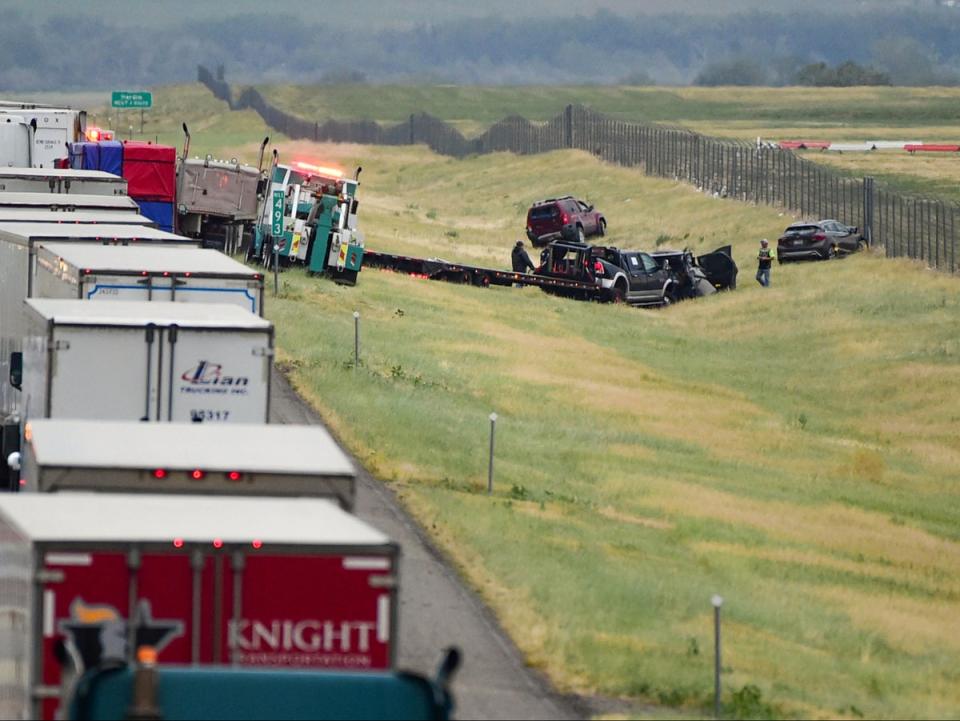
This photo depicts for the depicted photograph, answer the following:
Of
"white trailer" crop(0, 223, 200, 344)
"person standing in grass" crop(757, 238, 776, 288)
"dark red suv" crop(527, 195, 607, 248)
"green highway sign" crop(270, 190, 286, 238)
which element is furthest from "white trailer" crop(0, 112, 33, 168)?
"dark red suv" crop(527, 195, 607, 248)

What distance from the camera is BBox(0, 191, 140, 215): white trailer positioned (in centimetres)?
3197

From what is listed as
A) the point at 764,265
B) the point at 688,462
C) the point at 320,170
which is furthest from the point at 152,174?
the point at 764,265

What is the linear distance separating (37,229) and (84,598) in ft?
54.2

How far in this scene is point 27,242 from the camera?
24.0 m

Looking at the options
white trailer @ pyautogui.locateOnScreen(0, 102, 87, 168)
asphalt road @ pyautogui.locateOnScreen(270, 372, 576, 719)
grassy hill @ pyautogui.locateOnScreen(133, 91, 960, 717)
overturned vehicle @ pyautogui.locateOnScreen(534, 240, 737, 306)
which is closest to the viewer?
asphalt road @ pyautogui.locateOnScreen(270, 372, 576, 719)

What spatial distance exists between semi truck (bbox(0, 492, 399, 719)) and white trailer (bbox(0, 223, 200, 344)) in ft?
36.1

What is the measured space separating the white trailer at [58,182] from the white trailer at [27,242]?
9276 mm

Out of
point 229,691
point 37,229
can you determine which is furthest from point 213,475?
Result: point 37,229

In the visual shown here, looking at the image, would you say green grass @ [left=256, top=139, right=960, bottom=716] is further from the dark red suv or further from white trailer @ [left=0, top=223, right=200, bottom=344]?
the dark red suv

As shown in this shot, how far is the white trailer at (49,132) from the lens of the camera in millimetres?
47688

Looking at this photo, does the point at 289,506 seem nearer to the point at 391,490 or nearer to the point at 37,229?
the point at 391,490

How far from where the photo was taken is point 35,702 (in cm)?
1062

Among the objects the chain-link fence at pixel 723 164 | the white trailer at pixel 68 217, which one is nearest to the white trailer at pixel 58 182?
the white trailer at pixel 68 217

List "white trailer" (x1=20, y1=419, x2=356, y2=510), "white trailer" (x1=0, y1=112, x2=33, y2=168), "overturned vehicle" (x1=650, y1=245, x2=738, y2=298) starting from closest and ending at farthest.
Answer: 1. "white trailer" (x1=20, y1=419, x2=356, y2=510)
2. "white trailer" (x1=0, y1=112, x2=33, y2=168)
3. "overturned vehicle" (x1=650, y1=245, x2=738, y2=298)
